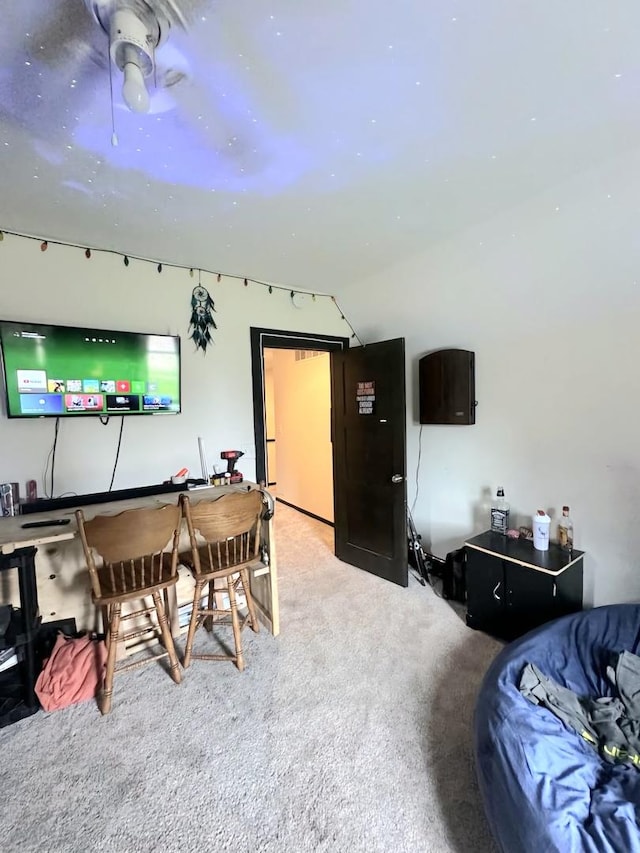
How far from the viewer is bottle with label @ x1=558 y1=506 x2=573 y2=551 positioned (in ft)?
7.45

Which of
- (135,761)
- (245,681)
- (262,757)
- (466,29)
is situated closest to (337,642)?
(245,681)

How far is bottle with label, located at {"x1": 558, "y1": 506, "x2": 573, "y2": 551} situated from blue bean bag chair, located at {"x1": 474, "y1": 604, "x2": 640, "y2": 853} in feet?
1.96

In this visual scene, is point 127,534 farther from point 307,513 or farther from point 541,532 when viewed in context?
point 307,513

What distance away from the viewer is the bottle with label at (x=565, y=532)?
227 cm

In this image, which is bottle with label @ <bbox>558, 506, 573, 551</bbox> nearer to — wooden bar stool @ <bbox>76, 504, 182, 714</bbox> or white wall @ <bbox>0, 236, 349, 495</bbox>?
wooden bar stool @ <bbox>76, 504, 182, 714</bbox>

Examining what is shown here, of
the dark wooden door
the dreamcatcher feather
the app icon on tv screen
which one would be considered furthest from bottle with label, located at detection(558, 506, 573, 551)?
the app icon on tv screen

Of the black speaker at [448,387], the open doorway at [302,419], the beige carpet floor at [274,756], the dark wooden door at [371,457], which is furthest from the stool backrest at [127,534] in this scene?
the black speaker at [448,387]

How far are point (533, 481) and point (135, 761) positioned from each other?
8.49 ft

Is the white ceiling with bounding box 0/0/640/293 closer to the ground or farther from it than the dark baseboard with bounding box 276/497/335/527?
farther from it

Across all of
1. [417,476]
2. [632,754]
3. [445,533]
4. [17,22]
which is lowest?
[632,754]

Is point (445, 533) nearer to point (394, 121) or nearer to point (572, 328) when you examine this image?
point (572, 328)

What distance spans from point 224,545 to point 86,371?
1.49 m

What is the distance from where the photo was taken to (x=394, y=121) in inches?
63.3

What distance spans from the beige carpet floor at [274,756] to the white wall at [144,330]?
1.38 metres
